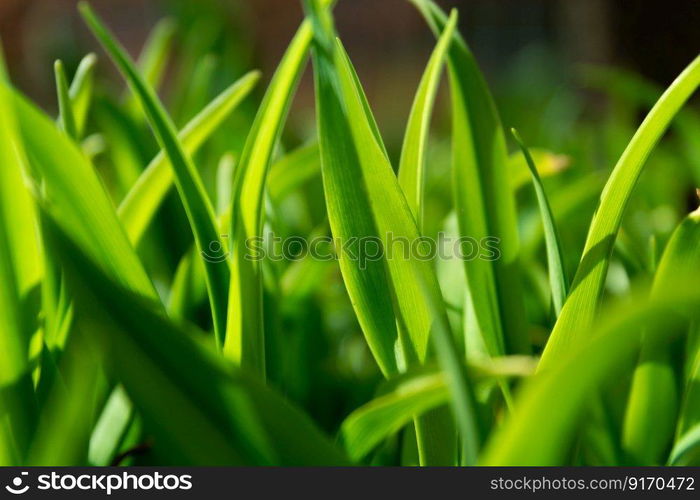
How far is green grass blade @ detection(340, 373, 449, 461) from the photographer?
0.23m

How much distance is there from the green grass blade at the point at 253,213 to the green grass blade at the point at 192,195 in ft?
0.05

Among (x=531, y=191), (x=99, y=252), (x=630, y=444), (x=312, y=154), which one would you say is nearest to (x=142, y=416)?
(x=99, y=252)

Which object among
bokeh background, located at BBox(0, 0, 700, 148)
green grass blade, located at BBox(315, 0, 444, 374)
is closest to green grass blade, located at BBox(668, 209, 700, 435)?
green grass blade, located at BBox(315, 0, 444, 374)

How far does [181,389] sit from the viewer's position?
219mm

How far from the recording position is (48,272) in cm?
33

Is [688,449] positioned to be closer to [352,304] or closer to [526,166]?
[352,304]

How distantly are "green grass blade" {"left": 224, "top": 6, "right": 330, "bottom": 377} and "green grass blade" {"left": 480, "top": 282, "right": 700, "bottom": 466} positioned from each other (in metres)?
0.11

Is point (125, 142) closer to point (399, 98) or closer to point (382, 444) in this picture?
point (382, 444)

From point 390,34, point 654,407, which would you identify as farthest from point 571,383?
point 390,34

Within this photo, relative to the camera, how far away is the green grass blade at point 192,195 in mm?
307

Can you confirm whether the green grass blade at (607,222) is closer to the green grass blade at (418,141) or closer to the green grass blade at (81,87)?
the green grass blade at (418,141)

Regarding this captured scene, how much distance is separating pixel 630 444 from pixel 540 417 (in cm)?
18

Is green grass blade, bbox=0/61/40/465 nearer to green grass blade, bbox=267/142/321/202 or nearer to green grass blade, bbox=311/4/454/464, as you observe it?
green grass blade, bbox=311/4/454/464

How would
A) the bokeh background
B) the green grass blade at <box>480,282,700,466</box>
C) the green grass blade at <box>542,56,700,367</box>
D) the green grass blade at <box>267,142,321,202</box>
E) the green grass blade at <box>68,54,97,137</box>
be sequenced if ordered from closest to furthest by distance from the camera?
the green grass blade at <box>480,282,700,466</box> → the green grass blade at <box>542,56,700,367</box> → the green grass blade at <box>68,54,97,137</box> → the green grass blade at <box>267,142,321,202</box> → the bokeh background
